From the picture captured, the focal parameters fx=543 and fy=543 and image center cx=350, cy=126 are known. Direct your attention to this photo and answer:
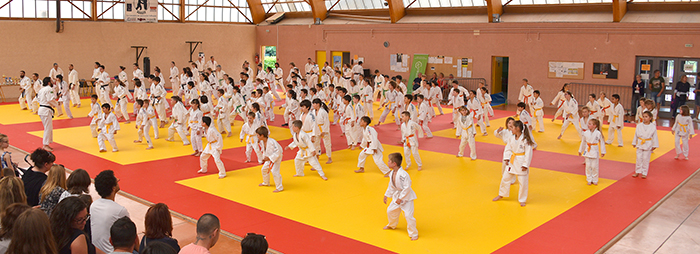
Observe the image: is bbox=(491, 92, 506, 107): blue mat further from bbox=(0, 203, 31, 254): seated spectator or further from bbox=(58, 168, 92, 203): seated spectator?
bbox=(0, 203, 31, 254): seated spectator

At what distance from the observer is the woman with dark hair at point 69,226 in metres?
4.17

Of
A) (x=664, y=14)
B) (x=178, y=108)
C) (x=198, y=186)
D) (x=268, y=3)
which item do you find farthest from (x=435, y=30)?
(x=198, y=186)

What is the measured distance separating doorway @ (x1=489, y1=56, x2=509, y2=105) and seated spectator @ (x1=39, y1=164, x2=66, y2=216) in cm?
1937

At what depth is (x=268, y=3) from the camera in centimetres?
3198

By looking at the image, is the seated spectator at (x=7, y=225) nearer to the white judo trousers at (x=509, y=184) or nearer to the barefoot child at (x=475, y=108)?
the white judo trousers at (x=509, y=184)

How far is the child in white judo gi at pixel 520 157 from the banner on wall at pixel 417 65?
1611cm

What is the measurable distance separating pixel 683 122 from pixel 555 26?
387 inches

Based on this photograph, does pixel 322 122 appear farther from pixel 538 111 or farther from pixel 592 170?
pixel 538 111

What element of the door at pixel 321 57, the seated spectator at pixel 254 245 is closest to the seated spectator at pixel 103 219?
the seated spectator at pixel 254 245

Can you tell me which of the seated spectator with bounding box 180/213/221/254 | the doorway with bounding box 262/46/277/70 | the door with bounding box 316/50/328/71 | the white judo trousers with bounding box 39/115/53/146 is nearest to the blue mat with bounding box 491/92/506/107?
the door with bounding box 316/50/328/71

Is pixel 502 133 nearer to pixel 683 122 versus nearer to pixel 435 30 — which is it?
pixel 683 122

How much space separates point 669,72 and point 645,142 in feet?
33.4

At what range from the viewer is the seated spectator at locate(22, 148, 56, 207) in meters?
Result: 5.79

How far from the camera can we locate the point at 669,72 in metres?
18.8
